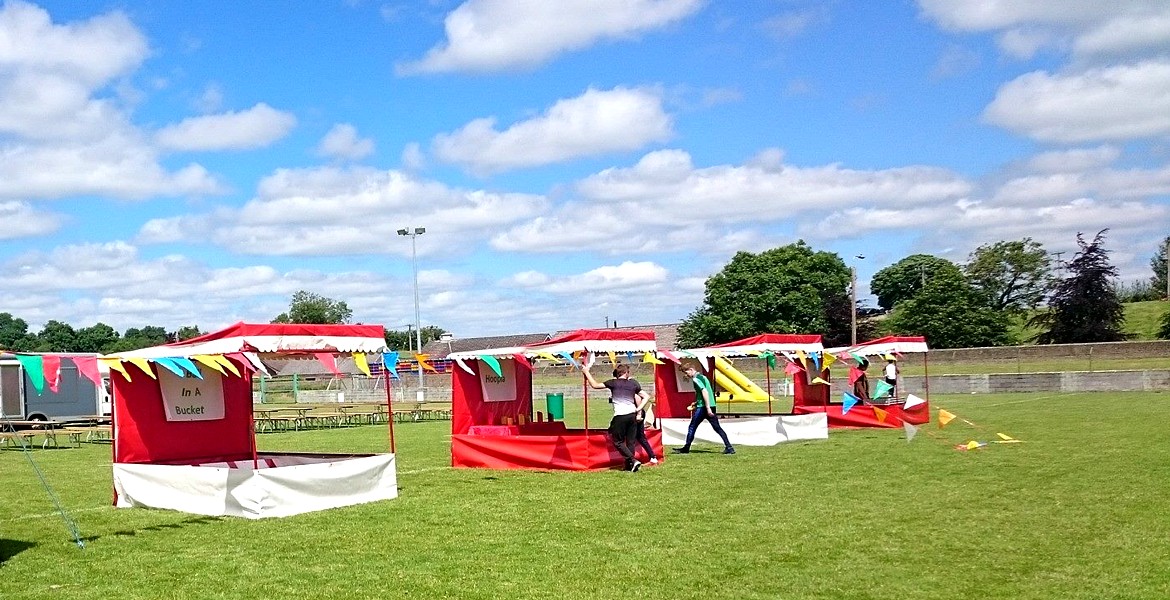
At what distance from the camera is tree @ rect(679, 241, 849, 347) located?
79438 millimetres

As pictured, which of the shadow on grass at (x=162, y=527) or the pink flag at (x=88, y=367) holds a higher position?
the pink flag at (x=88, y=367)

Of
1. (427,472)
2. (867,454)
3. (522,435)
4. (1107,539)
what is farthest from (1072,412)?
(1107,539)

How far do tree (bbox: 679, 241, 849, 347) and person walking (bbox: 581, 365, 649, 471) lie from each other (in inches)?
2460

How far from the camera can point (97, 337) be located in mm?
116500

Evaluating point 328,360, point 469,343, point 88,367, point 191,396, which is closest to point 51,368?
point 88,367

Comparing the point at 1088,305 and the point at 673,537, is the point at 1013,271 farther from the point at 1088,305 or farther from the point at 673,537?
the point at 673,537

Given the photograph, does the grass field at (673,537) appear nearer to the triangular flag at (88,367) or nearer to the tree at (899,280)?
the triangular flag at (88,367)

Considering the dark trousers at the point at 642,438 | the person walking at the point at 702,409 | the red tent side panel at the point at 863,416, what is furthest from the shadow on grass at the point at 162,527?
the red tent side panel at the point at 863,416

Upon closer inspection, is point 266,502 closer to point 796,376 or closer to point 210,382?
point 210,382

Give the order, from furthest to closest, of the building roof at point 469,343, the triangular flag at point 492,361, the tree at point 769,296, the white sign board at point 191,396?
the building roof at point 469,343, the tree at point 769,296, the triangular flag at point 492,361, the white sign board at point 191,396

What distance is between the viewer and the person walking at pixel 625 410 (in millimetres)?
15891

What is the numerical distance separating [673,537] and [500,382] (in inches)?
343

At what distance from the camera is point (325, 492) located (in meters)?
12.6

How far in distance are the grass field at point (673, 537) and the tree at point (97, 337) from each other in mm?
106114
